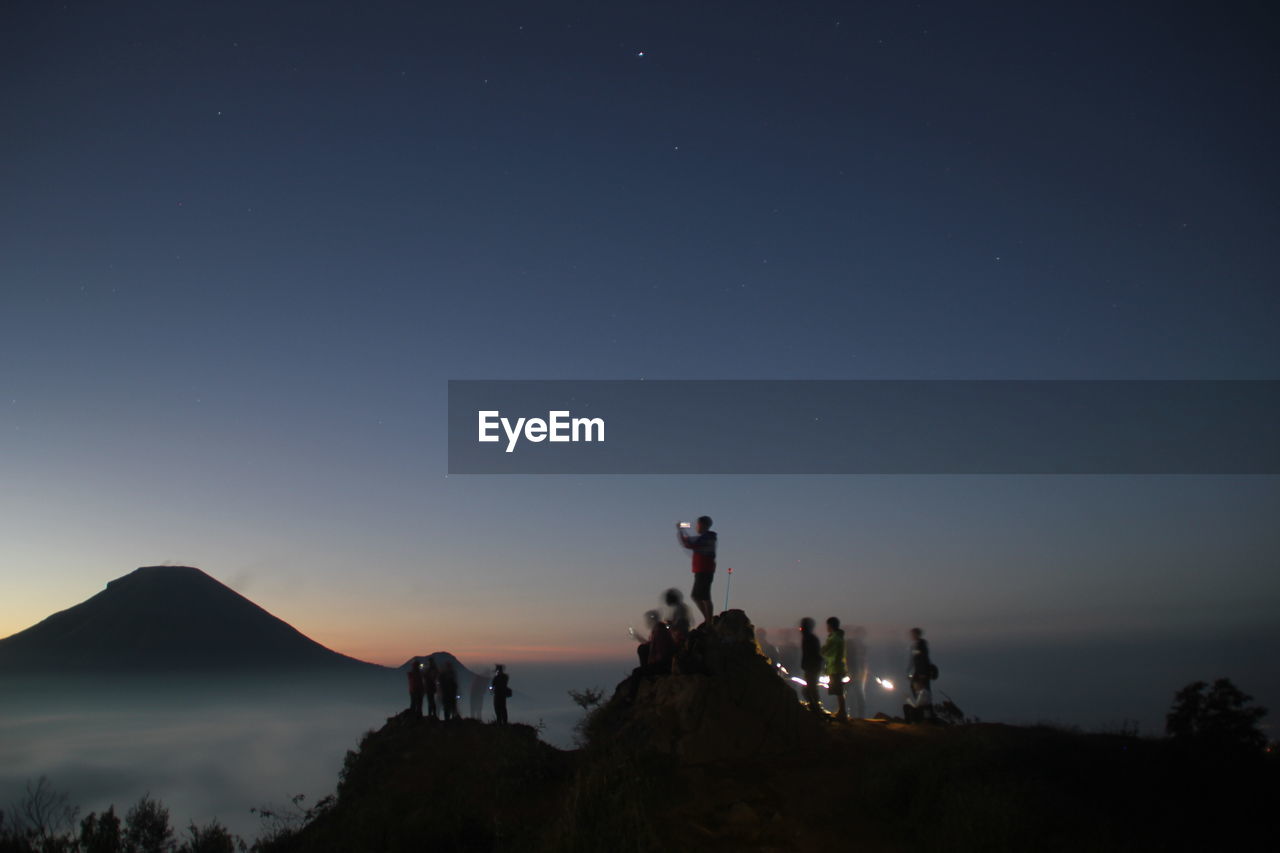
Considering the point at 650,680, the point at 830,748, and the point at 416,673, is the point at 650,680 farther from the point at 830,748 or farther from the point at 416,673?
the point at 416,673

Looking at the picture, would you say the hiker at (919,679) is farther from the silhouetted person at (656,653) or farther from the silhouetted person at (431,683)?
the silhouetted person at (431,683)

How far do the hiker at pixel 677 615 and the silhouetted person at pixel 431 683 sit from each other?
9780 millimetres

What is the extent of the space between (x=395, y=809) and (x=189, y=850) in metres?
6.52

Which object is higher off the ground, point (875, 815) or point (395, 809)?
point (875, 815)

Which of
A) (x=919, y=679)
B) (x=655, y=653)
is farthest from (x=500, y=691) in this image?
(x=919, y=679)

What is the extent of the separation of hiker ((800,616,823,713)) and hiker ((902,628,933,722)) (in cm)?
208

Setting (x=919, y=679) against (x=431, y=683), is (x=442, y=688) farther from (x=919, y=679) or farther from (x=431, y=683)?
(x=919, y=679)

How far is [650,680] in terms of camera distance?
1218 centimetres

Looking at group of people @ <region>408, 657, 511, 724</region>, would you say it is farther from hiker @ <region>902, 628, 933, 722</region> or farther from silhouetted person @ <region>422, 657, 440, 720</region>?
hiker @ <region>902, 628, 933, 722</region>

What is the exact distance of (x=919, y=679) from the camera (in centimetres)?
1384

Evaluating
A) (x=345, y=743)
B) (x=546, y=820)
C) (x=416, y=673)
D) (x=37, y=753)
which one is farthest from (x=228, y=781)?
(x=546, y=820)

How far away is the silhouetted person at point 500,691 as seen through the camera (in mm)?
17094

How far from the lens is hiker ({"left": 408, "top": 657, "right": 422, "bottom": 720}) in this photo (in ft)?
64.3

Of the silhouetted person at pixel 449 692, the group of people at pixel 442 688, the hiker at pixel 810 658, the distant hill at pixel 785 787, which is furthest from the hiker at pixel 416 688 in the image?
the hiker at pixel 810 658
